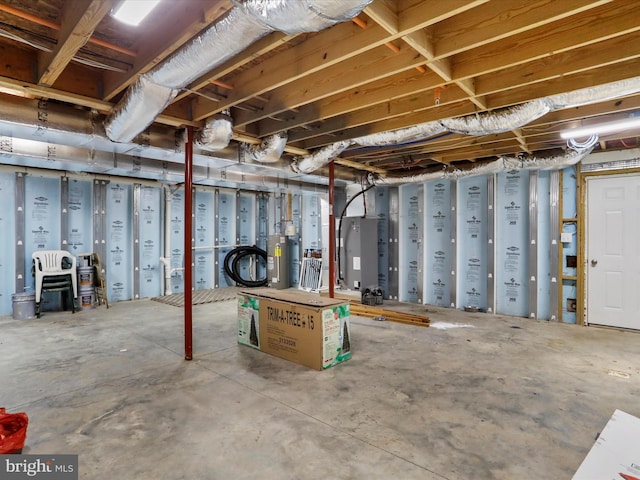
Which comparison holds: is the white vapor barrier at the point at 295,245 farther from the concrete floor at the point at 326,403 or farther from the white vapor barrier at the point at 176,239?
the concrete floor at the point at 326,403

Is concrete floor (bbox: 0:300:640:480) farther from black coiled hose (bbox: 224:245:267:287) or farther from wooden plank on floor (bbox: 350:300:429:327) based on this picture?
black coiled hose (bbox: 224:245:267:287)

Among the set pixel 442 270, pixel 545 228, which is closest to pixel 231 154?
pixel 442 270

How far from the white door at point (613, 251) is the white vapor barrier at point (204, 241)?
21.6 ft

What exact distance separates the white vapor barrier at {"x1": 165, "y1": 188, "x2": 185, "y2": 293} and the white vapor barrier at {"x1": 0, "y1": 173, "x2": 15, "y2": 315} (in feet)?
7.69

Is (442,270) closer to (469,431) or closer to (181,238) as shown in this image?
(469,431)

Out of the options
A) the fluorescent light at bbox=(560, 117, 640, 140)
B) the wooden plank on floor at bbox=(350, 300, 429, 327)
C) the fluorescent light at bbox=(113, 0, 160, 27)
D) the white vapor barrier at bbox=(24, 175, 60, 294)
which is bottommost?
the wooden plank on floor at bbox=(350, 300, 429, 327)

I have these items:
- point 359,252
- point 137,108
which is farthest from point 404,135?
point 359,252

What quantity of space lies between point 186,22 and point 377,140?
233 cm

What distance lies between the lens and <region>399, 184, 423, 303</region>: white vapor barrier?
6.28m

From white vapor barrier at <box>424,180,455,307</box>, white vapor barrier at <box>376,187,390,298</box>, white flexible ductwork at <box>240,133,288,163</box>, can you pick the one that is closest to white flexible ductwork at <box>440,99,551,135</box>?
white flexible ductwork at <box>240,133,288,163</box>

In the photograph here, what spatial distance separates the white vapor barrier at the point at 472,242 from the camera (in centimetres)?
555

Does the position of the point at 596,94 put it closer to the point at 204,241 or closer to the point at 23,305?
the point at 204,241

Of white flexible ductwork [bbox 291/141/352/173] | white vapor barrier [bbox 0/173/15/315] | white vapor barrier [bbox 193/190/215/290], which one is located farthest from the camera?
white vapor barrier [bbox 193/190/215/290]

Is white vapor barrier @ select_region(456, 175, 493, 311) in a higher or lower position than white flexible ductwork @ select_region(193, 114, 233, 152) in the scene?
lower
